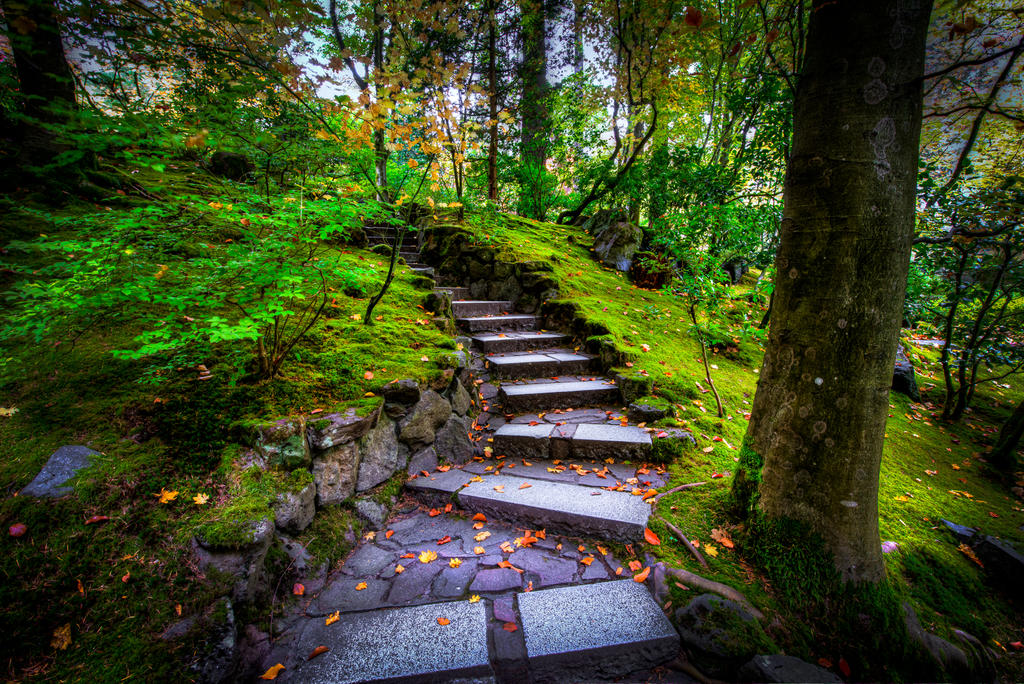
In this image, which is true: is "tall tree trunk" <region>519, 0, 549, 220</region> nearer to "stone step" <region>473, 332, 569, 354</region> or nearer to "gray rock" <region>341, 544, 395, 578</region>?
"stone step" <region>473, 332, 569, 354</region>

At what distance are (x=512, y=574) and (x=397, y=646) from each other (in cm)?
71

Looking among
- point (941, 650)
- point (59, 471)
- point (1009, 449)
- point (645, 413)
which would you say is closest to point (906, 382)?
point (1009, 449)

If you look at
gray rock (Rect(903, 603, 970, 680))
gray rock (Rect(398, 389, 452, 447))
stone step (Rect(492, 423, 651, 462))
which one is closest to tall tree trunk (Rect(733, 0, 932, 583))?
gray rock (Rect(903, 603, 970, 680))

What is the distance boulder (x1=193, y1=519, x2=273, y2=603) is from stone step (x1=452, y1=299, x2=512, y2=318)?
3.75 m

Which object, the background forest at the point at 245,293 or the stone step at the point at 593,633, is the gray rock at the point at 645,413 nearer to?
the background forest at the point at 245,293

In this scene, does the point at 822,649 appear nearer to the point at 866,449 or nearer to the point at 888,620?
the point at 888,620

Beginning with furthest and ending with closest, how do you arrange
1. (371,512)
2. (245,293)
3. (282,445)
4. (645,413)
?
1. (645,413)
2. (371,512)
3. (245,293)
4. (282,445)

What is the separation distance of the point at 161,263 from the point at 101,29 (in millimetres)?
1537

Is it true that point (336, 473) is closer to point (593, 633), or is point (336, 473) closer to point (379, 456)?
point (379, 456)

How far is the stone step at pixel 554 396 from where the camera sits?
382cm

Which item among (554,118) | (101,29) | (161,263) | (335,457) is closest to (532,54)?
(554,118)

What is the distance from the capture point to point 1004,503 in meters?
3.41

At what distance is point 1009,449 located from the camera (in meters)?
3.98

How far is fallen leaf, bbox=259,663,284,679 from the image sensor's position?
1.60m
